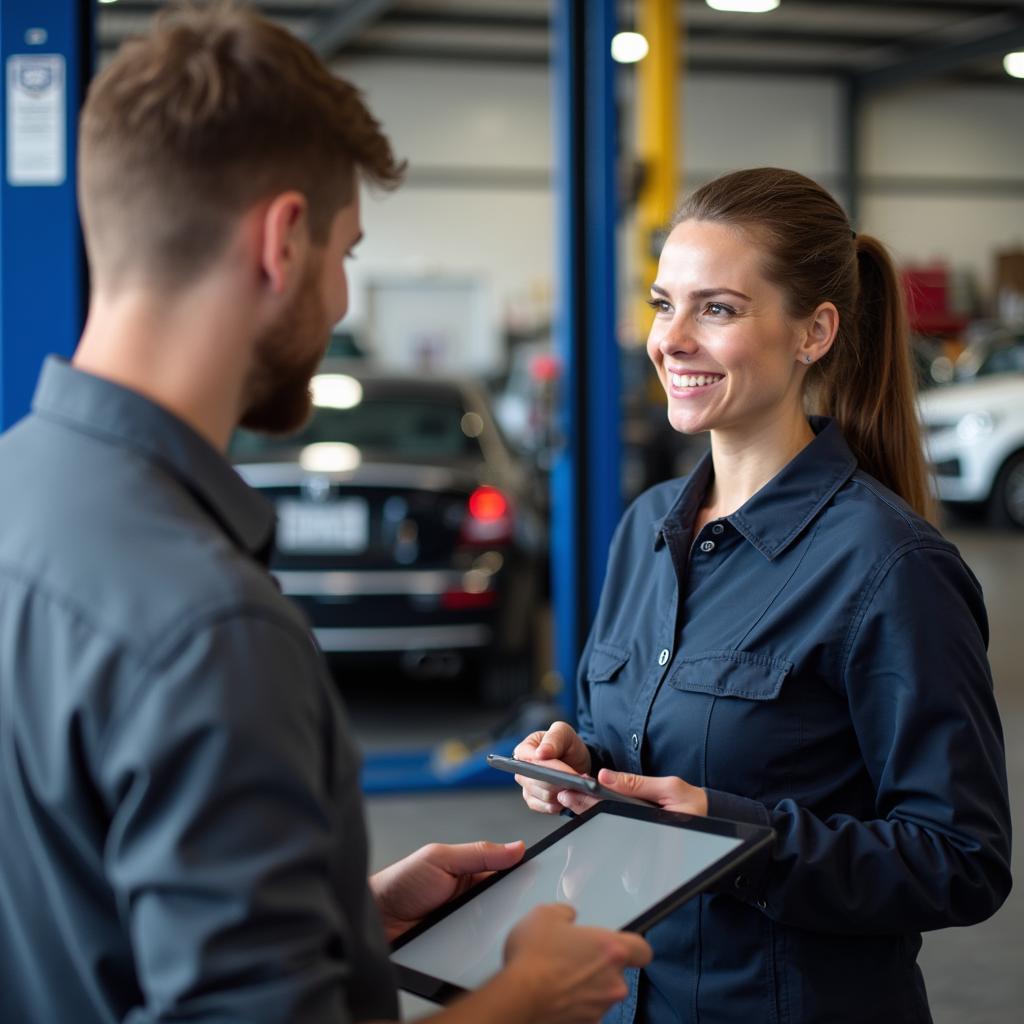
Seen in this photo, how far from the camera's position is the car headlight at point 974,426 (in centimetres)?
1028

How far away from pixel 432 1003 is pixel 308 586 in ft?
12.6

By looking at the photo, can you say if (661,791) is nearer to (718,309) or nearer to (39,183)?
(718,309)

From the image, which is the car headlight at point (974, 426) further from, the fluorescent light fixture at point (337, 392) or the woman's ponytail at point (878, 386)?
the woman's ponytail at point (878, 386)

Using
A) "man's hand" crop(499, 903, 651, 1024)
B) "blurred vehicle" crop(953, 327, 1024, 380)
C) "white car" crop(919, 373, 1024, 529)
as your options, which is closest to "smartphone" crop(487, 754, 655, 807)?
"man's hand" crop(499, 903, 651, 1024)

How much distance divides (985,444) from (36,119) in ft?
29.1

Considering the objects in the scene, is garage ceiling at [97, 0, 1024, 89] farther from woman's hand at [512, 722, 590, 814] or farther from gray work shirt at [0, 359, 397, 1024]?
gray work shirt at [0, 359, 397, 1024]

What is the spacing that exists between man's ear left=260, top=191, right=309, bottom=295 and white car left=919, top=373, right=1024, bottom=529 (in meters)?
9.87

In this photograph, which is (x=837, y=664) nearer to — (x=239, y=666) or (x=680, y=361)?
(x=680, y=361)

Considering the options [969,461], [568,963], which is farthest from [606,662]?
[969,461]

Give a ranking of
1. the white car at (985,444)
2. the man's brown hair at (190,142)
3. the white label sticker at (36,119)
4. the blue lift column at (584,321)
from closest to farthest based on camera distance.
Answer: the man's brown hair at (190,142)
the white label sticker at (36,119)
the blue lift column at (584,321)
the white car at (985,444)

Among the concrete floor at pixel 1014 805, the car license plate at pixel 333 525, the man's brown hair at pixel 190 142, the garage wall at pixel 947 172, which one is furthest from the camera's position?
the garage wall at pixel 947 172

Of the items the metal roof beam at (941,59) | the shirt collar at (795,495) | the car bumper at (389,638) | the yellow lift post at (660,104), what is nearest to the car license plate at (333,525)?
the car bumper at (389,638)

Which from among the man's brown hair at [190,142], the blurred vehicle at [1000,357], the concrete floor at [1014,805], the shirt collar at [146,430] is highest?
the blurred vehicle at [1000,357]

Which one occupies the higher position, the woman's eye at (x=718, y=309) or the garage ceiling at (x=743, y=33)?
the garage ceiling at (x=743, y=33)
